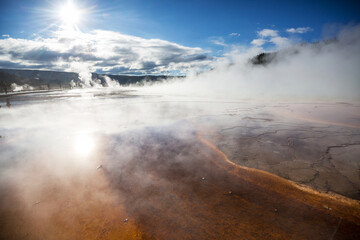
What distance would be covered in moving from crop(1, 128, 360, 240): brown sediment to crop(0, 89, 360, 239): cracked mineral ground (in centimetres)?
1

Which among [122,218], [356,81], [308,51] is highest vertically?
[308,51]

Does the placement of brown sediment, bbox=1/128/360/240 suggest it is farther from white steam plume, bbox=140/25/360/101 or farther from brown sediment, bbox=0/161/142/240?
white steam plume, bbox=140/25/360/101

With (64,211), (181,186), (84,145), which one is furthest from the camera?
(84,145)

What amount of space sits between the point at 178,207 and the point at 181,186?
50 centimetres

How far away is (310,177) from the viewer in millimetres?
3205

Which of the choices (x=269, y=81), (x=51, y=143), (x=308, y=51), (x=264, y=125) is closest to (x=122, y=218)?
(x=51, y=143)

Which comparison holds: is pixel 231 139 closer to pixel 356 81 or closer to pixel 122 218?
pixel 122 218

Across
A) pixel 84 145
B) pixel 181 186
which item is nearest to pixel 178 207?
pixel 181 186

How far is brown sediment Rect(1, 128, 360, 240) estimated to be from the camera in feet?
7.00

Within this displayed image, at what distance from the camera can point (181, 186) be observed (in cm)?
301

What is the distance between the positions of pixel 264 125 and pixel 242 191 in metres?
4.59

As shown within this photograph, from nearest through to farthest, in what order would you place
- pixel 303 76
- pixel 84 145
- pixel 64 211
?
pixel 64 211 < pixel 84 145 < pixel 303 76

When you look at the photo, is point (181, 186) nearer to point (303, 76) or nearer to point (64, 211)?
point (64, 211)

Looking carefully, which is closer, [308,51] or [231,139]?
[231,139]
